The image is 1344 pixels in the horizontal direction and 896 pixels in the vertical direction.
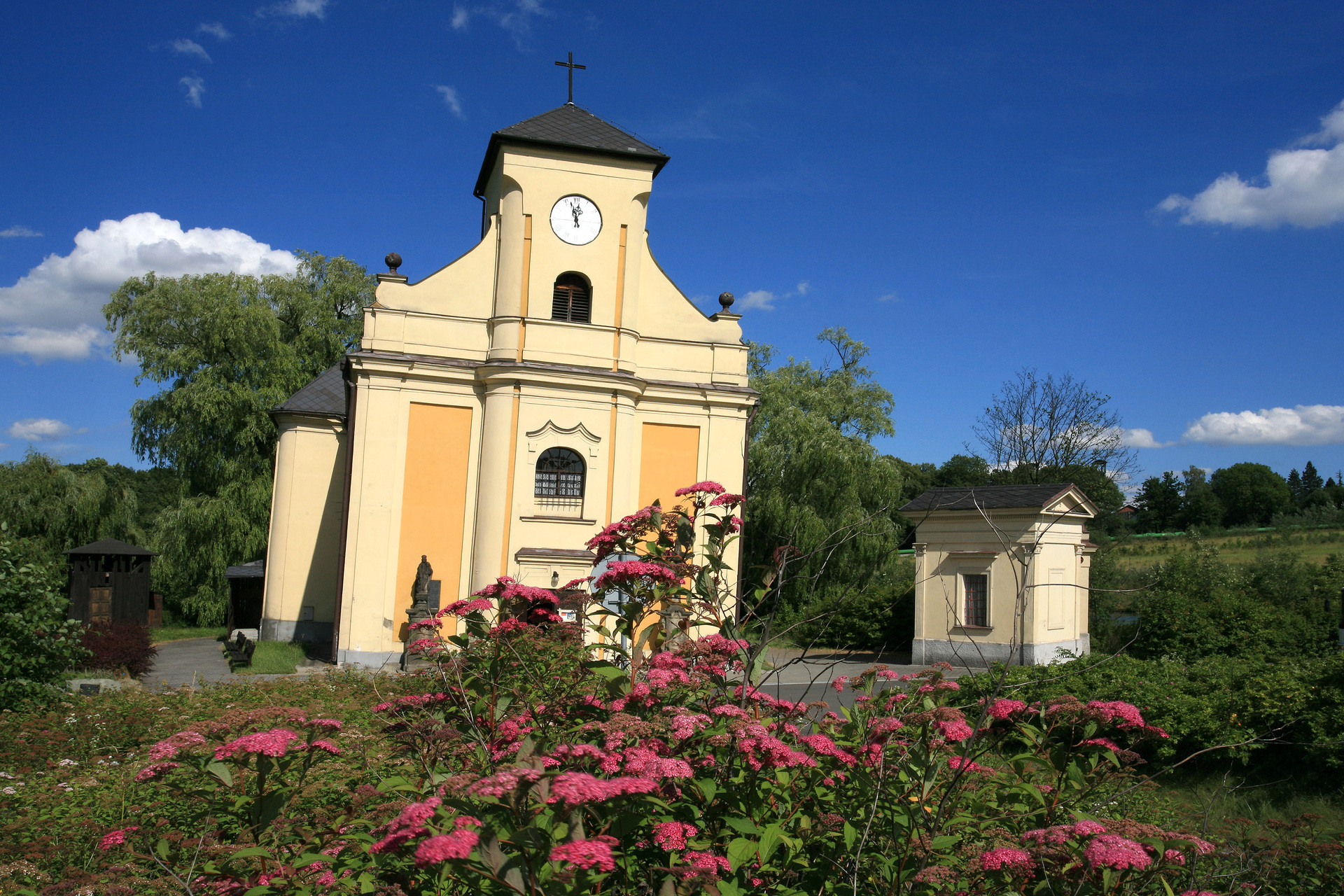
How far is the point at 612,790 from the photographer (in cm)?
215

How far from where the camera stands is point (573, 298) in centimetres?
1814

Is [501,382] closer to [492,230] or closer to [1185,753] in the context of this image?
[492,230]

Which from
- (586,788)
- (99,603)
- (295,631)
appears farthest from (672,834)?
(99,603)

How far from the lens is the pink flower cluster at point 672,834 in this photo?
8.57 ft

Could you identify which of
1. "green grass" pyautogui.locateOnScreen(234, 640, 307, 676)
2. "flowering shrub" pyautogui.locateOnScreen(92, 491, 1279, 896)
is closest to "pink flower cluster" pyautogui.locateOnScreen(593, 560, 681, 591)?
"flowering shrub" pyautogui.locateOnScreen(92, 491, 1279, 896)

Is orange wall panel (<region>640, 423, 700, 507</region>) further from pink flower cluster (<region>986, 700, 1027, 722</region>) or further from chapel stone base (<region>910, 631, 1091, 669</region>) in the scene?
pink flower cluster (<region>986, 700, 1027, 722</region>)

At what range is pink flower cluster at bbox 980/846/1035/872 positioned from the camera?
2588 mm

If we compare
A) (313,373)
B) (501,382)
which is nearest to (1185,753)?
(501,382)

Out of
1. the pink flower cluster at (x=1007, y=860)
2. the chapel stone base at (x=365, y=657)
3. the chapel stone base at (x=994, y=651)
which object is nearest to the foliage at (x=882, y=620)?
the chapel stone base at (x=994, y=651)

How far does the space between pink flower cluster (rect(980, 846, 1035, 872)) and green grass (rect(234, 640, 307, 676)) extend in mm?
15339

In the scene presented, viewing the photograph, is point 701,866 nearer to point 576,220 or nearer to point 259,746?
point 259,746

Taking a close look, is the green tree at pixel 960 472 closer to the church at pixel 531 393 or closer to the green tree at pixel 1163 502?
the green tree at pixel 1163 502

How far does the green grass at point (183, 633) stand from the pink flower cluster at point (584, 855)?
26429 millimetres

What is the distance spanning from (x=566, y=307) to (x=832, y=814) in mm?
15843
